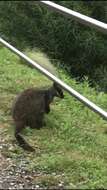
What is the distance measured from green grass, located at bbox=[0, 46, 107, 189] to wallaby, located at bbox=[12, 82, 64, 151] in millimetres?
77

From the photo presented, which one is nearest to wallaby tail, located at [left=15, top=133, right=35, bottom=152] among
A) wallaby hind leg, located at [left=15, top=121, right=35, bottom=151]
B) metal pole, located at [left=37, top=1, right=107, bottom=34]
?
Result: wallaby hind leg, located at [left=15, top=121, right=35, bottom=151]

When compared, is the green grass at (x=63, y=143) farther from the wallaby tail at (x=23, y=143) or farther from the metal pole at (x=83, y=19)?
the metal pole at (x=83, y=19)

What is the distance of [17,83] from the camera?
259 inches

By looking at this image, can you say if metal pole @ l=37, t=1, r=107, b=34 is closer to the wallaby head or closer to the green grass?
the green grass

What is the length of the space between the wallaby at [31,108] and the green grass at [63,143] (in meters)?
0.08

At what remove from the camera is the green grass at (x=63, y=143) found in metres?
4.17

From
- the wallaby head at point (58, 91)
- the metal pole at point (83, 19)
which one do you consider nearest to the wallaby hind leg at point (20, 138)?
the wallaby head at point (58, 91)

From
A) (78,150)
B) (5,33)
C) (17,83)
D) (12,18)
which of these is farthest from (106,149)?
(12,18)

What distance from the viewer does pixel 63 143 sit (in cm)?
482

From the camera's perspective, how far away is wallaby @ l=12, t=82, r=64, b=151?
16.9 ft

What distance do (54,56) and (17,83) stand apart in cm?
407

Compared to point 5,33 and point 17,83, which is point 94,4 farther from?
point 17,83

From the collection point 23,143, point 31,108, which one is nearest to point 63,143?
point 23,143

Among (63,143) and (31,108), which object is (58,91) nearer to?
(31,108)
